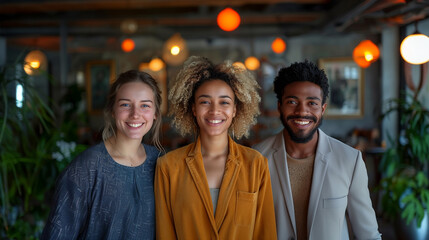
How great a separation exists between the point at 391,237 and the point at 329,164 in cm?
385

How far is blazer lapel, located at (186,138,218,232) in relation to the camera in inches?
73.3

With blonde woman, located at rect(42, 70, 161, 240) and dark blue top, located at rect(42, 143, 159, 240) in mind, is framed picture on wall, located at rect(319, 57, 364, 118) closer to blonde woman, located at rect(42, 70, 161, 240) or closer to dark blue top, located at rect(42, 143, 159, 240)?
blonde woman, located at rect(42, 70, 161, 240)

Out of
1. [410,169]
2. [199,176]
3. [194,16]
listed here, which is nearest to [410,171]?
[410,169]

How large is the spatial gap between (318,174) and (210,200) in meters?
0.61

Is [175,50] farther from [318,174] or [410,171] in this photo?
[318,174]

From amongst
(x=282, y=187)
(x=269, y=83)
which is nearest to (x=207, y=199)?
(x=282, y=187)

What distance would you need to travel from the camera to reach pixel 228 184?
1.93 m

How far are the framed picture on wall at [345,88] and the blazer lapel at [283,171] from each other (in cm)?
668

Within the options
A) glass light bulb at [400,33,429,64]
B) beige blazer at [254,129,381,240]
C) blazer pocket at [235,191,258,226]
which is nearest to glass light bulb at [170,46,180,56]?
glass light bulb at [400,33,429,64]

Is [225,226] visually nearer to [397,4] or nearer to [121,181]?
[121,181]

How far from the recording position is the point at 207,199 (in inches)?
73.9

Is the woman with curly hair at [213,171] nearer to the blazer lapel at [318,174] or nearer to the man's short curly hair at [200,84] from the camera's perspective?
the man's short curly hair at [200,84]

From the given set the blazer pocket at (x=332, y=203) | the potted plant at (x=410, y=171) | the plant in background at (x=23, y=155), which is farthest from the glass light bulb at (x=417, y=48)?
the plant in background at (x=23, y=155)

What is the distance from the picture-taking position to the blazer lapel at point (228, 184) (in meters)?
1.87
